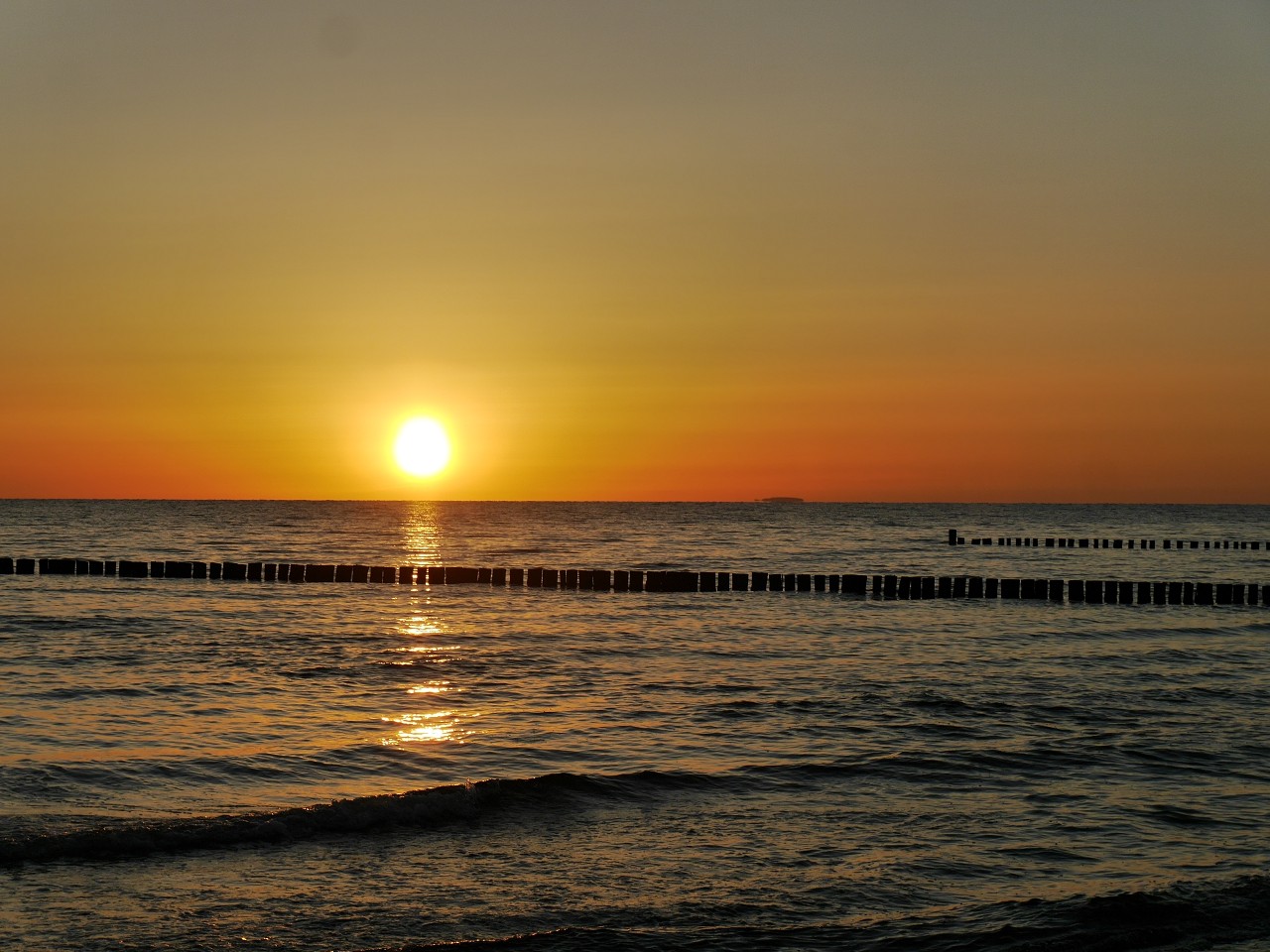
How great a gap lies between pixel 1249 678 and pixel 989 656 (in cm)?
522

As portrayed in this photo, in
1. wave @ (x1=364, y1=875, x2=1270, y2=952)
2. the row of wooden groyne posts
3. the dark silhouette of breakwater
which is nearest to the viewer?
wave @ (x1=364, y1=875, x2=1270, y2=952)

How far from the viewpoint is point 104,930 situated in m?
9.00

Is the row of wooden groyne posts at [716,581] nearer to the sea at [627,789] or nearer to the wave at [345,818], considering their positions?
the sea at [627,789]

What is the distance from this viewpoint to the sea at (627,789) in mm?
9414

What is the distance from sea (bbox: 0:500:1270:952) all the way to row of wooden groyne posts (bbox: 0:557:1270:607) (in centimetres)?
1183

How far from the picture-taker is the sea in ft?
30.9

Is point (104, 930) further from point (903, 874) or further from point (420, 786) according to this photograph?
point (903, 874)

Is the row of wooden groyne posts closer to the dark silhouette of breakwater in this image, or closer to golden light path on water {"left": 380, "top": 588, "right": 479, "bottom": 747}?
golden light path on water {"left": 380, "top": 588, "right": 479, "bottom": 747}

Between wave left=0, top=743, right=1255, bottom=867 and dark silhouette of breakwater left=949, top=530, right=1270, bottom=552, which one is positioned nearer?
wave left=0, top=743, right=1255, bottom=867

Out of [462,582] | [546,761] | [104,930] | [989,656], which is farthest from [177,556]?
[104,930]

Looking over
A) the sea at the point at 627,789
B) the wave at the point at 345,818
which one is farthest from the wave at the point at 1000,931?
the wave at the point at 345,818

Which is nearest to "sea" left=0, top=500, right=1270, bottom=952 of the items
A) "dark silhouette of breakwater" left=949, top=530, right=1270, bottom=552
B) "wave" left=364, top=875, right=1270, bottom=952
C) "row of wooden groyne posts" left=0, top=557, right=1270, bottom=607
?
"wave" left=364, top=875, right=1270, bottom=952

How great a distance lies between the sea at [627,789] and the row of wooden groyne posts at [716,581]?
1183 centimetres

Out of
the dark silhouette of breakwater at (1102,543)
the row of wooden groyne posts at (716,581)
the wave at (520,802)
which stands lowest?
the dark silhouette of breakwater at (1102,543)
